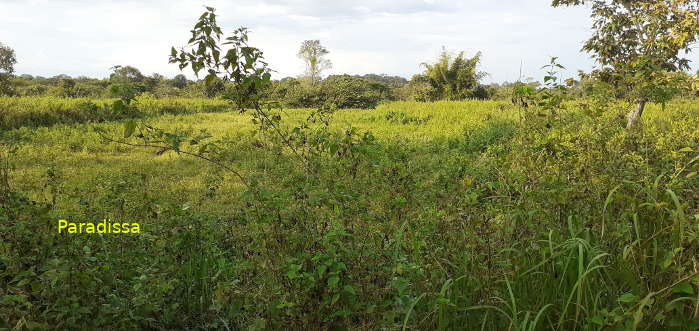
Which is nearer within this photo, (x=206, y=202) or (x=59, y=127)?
(x=206, y=202)

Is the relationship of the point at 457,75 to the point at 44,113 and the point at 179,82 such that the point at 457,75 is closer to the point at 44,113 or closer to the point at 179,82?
the point at 44,113

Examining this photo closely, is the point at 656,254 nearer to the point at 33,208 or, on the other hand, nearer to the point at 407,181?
the point at 407,181

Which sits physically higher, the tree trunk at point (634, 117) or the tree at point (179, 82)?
the tree at point (179, 82)

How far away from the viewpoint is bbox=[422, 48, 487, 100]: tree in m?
23.4

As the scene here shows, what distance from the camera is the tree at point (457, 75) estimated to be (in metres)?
23.4

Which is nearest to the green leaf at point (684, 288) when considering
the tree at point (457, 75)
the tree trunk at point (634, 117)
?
the tree trunk at point (634, 117)

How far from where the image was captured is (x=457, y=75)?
77.9 feet

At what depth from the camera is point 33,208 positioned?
2.80 metres

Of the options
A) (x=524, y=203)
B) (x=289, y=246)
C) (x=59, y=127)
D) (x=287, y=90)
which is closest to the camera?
(x=289, y=246)

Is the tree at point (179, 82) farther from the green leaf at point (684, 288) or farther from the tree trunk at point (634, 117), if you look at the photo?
the green leaf at point (684, 288)

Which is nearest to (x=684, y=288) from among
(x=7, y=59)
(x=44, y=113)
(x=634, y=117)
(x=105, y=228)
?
(x=105, y=228)

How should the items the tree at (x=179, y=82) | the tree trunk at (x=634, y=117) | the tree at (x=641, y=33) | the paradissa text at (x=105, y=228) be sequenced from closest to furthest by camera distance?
the paradissa text at (x=105, y=228)
the tree trunk at (x=634, y=117)
the tree at (x=641, y=33)
the tree at (x=179, y=82)

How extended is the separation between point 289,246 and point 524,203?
1.45 metres

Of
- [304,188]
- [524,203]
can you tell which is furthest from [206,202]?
[524,203]
